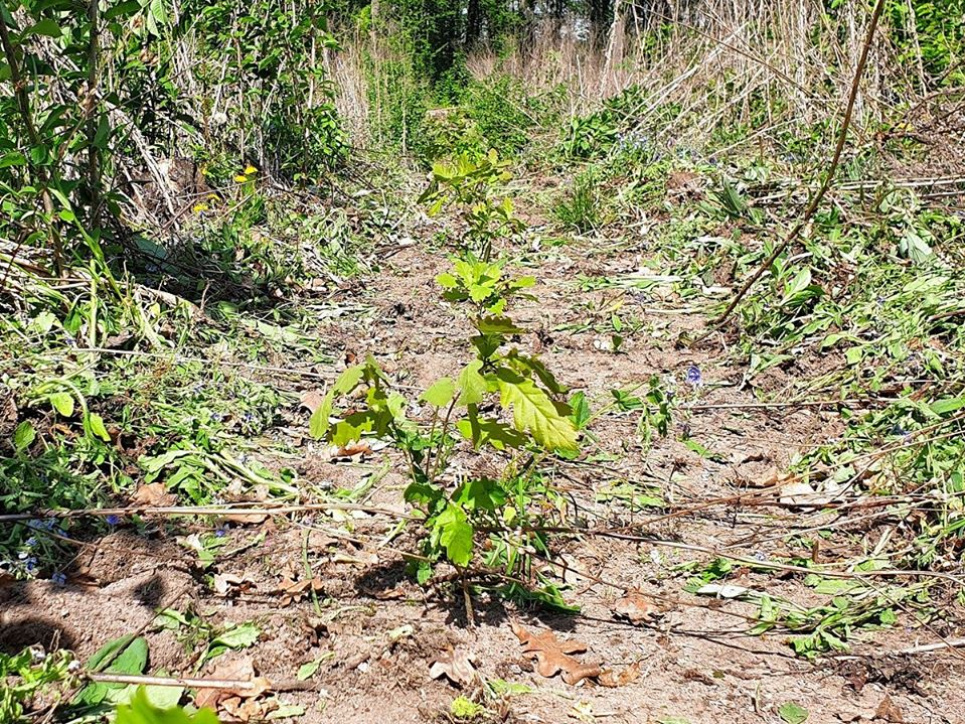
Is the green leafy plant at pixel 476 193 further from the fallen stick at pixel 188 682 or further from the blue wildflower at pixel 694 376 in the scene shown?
the fallen stick at pixel 188 682

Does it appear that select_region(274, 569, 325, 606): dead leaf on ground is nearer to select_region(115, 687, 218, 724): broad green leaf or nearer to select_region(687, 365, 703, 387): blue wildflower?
select_region(115, 687, 218, 724): broad green leaf

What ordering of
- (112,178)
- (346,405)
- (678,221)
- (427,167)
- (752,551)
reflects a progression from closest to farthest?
(752,551)
(346,405)
(112,178)
(678,221)
(427,167)

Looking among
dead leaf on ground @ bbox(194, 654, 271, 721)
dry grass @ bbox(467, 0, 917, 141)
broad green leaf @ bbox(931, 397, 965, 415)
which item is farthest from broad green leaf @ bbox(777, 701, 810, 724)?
dry grass @ bbox(467, 0, 917, 141)

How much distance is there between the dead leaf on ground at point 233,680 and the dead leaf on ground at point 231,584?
0.85ft

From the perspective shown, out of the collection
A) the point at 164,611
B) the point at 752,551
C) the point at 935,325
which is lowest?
the point at 752,551

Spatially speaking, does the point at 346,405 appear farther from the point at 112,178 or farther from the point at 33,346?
the point at 112,178

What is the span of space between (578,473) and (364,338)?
1.54m

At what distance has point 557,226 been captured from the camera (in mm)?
5766

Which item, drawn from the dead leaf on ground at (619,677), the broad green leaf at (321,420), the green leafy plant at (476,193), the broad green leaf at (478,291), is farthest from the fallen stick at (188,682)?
the green leafy plant at (476,193)

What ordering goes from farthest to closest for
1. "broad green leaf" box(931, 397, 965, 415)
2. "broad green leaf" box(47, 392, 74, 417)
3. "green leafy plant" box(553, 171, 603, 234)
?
"green leafy plant" box(553, 171, 603, 234), "broad green leaf" box(931, 397, 965, 415), "broad green leaf" box(47, 392, 74, 417)

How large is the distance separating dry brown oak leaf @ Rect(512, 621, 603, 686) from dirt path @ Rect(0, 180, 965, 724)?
0.9 inches

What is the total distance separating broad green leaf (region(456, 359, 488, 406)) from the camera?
5.06 feet

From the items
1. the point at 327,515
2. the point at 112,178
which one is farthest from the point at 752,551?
the point at 112,178

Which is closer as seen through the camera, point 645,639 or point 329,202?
point 645,639
